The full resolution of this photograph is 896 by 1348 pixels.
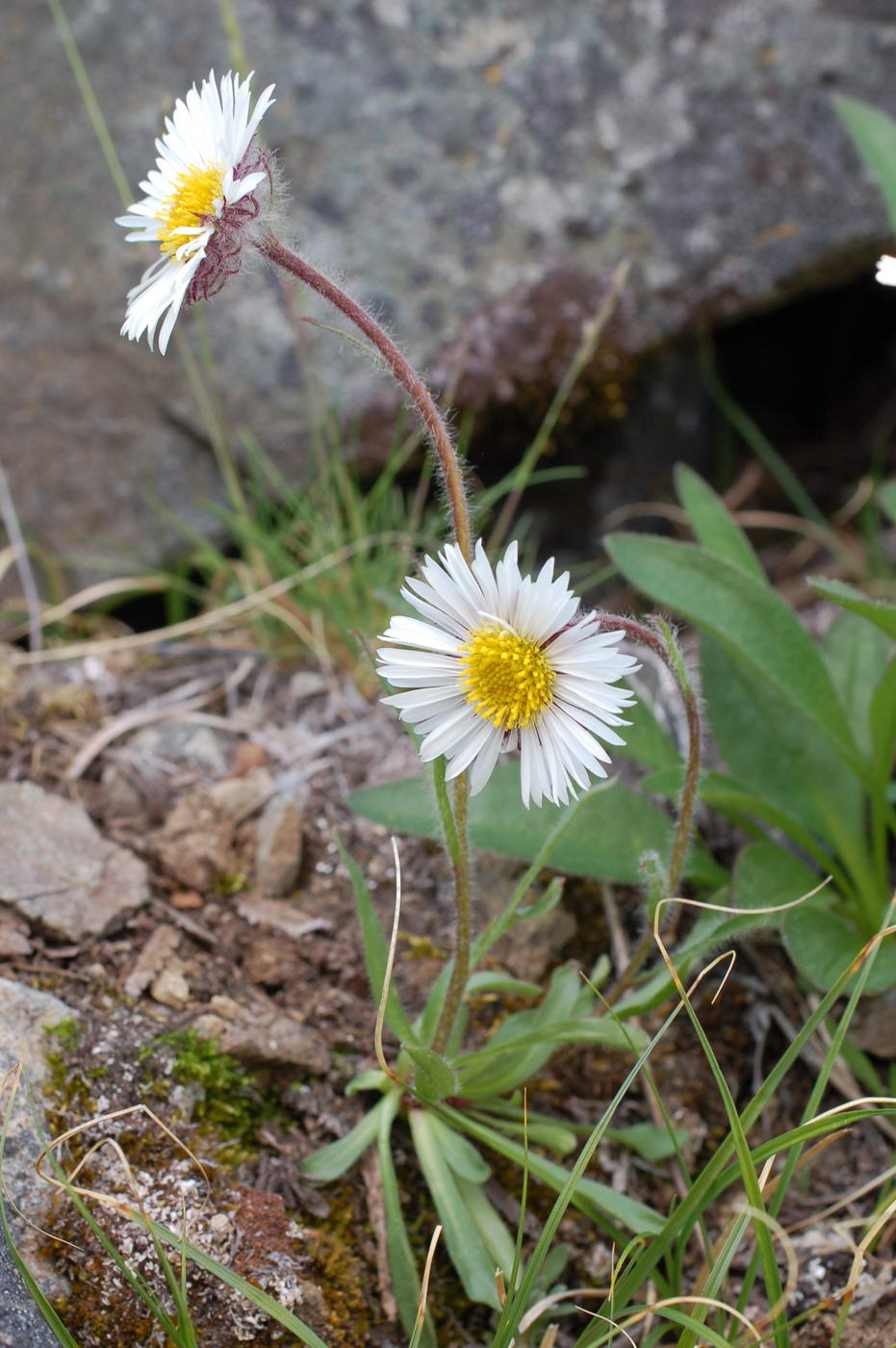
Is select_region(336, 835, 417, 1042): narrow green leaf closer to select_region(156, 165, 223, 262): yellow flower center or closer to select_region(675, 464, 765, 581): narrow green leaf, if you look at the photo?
select_region(156, 165, 223, 262): yellow flower center

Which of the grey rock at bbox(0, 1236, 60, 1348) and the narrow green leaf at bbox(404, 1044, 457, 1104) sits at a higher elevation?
the narrow green leaf at bbox(404, 1044, 457, 1104)

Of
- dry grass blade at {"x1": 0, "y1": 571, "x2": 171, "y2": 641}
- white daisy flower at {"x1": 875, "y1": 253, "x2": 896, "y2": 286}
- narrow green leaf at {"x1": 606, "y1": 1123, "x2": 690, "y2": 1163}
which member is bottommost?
narrow green leaf at {"x1": 606, "y1": 1123, "x2": 690, "y2": 1163}

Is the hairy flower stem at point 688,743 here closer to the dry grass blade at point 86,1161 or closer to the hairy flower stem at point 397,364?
the hairy flower stem at point 397,364

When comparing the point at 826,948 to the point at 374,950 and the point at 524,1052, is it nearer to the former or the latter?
the point at 524,1052

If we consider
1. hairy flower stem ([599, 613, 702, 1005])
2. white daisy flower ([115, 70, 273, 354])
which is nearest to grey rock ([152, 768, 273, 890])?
hairy flower stem ([599, 613, 702, 1005])

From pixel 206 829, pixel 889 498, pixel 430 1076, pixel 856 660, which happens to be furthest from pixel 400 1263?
pixel 889 498

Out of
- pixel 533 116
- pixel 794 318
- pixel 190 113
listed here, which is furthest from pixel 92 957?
pixel 794 318

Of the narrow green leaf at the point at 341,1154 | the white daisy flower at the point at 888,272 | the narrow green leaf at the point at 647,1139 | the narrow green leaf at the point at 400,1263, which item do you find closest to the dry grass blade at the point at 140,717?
the narrow green leaf at the point at 341,1154
